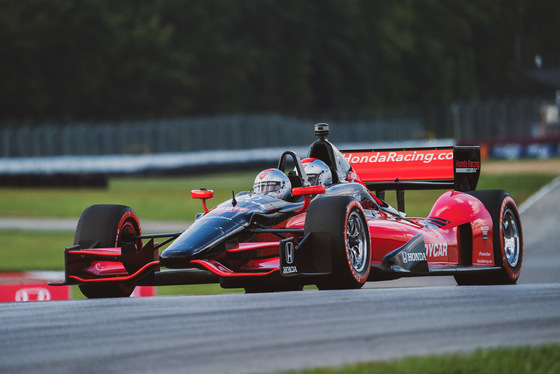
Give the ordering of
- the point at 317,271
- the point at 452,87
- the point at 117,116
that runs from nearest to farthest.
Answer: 1. the point at 317,271
2. the point at 117,116
3. the point at 452,87

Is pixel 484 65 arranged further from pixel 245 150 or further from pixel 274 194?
pixel 274 194

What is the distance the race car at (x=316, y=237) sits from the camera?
343 inches

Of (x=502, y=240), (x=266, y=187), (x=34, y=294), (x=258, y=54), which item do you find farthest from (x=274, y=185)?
(x=258, y=54)

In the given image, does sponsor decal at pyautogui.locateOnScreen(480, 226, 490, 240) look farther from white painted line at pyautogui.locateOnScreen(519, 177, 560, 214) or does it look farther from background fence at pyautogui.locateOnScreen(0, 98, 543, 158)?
background fence at pyautogui.locateOnScreen(0, 98, 543, 158)

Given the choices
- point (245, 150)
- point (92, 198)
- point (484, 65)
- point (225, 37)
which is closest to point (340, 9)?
point (225, 37)

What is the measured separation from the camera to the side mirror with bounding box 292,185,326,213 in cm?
945

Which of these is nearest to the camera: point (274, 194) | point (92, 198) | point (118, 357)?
point (118, 357)

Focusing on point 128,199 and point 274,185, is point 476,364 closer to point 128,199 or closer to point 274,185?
point 274,185

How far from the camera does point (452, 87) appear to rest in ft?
297

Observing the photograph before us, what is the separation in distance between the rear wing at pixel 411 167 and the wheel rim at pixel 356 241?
2.85 m

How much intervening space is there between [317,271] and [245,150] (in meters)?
42.5

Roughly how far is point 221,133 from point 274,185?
41.5 m

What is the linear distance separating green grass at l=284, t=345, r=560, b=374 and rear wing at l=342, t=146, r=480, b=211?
20.8 feet

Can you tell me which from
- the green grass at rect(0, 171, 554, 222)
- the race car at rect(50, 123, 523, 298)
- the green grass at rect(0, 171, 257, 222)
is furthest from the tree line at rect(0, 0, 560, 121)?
the race car at rect(50, 123, 523, 298)
